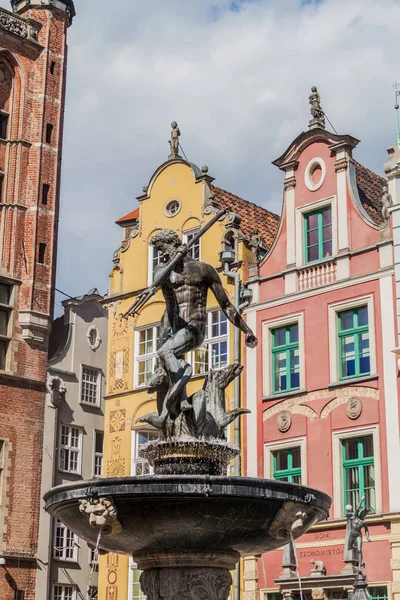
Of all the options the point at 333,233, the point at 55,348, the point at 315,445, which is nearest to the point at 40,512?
the point at 55,348

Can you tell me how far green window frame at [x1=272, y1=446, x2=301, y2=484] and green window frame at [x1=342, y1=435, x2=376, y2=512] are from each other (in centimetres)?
142

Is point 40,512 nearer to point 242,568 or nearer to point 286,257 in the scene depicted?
point 242,568

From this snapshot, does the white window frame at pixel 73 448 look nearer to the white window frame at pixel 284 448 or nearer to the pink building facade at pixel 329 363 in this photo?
the pink building facade at pixel 329 363

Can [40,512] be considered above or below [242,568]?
above

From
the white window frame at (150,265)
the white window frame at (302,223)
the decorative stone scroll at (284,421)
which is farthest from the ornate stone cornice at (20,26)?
the decorative stone scroll at (284,421)

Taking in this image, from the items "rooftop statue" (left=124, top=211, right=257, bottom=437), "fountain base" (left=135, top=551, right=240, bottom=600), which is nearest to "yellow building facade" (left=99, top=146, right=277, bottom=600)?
"rooftop statue" (left=124, top=211, right=257, bottom=437)

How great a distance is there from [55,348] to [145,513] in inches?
1050

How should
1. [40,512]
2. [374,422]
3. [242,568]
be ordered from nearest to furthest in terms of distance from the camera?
[374,422], [242,568], [40,512]

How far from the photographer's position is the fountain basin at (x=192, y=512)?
32.4ft

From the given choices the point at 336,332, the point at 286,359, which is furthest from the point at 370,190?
the point at 286,359

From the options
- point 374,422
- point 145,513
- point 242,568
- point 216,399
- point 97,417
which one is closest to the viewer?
point 145,513

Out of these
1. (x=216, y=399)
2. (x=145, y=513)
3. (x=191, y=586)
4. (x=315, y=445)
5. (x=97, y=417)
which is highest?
(x=97, y=417)

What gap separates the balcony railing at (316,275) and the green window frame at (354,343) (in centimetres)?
100

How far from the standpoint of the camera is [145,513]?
1009 cm
